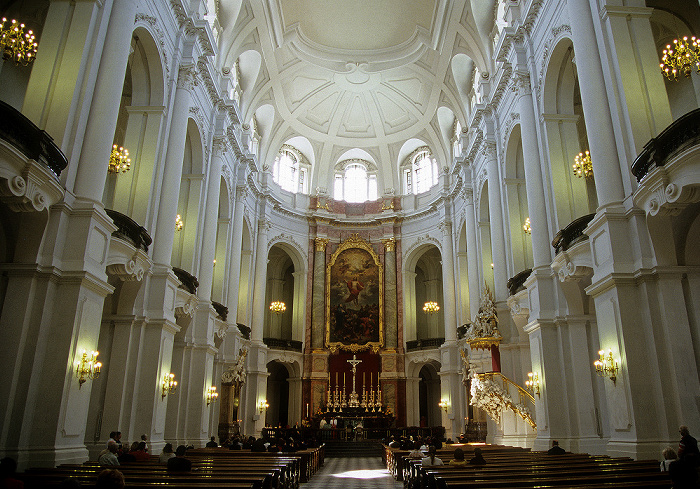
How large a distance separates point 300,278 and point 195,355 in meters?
14.9

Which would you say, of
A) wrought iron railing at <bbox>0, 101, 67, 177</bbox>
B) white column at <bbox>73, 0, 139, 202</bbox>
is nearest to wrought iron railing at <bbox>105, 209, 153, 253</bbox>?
white column at <bbox>73, 0, 139, 202</bbox>

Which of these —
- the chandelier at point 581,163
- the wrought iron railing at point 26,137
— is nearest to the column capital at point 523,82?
the chandelier at point 581,163

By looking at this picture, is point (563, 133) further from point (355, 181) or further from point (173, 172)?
point (355, 181)

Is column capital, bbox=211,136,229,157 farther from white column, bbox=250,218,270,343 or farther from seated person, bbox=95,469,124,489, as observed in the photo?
seated person, bbox=95,469,124,489

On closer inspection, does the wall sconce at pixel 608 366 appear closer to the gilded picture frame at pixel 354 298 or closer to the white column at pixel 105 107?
the white column at pixel 105 107

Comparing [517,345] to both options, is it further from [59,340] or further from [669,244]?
[59,340]

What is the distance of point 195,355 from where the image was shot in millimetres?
18188

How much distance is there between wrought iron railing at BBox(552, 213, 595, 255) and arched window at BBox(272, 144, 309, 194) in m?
21.8

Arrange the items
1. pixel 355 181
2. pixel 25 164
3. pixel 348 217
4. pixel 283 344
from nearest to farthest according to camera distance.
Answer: pixel 25 164, pixel 283 344, pixel 348 217, pixel 355 181

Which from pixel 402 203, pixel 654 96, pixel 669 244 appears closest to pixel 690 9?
pixel 654 96

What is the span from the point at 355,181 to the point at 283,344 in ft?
38.3

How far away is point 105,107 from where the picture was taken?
441 inches

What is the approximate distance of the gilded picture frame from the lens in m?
31.4

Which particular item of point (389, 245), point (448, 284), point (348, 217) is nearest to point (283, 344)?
point (389, 245)
